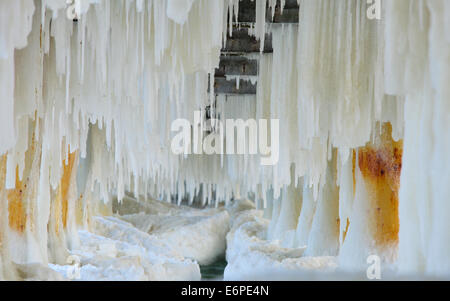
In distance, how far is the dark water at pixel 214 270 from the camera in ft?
43.3

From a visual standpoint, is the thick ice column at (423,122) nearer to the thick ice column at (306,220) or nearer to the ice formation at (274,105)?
the ice formation at (274,105)

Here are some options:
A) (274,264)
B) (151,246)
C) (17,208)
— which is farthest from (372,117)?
(151,246)

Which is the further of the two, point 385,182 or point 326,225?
point 326,225

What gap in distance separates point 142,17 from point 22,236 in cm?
290

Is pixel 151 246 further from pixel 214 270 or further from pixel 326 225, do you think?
pixel 326 225

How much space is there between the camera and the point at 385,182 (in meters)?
6.89

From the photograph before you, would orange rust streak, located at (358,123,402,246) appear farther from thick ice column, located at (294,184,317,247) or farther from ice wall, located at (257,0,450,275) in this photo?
thick ice column, located at (294,184,317,247)

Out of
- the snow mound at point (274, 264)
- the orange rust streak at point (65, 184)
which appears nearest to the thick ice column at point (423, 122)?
the snow mound at point (274, 264)

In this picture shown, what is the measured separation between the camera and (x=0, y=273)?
4.83m

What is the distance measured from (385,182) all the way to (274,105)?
1.88 meters

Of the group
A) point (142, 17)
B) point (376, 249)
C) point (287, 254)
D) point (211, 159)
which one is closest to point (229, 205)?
point (211, 159)

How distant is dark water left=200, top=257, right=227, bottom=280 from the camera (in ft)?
43.3

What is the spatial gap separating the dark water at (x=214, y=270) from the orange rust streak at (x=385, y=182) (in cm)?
630
